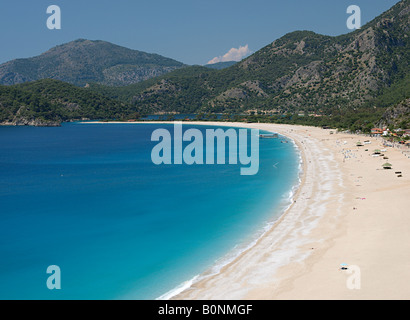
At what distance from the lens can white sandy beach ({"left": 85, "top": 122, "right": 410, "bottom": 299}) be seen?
2234 cm

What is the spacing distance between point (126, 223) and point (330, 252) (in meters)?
23.0

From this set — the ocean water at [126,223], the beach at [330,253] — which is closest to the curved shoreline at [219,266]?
the beach at [330,253]

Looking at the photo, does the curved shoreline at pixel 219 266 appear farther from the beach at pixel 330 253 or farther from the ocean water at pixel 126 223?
the ocean water at pixel 126 223

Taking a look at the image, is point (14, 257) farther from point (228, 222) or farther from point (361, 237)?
point (361, 237)

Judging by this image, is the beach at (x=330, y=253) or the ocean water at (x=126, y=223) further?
the ocean water at (x=126, y=223)

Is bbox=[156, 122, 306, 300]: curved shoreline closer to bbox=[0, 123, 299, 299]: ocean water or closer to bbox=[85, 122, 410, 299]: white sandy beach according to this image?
bbox=[85, 122, 410, 299]: white sandy beach

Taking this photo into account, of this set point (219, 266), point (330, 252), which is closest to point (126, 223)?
point (219, 266)

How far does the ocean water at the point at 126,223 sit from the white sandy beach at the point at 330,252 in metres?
3.17

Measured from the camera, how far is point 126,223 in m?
42.0

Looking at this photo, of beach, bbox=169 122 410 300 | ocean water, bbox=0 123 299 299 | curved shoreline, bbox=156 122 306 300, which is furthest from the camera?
ocean water, bbox=0 123 299 299

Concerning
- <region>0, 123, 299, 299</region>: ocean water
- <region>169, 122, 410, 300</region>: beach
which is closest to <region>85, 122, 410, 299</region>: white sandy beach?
<region>169, 122, 410, 300</region>: beach

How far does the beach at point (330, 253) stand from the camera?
2233 cm
